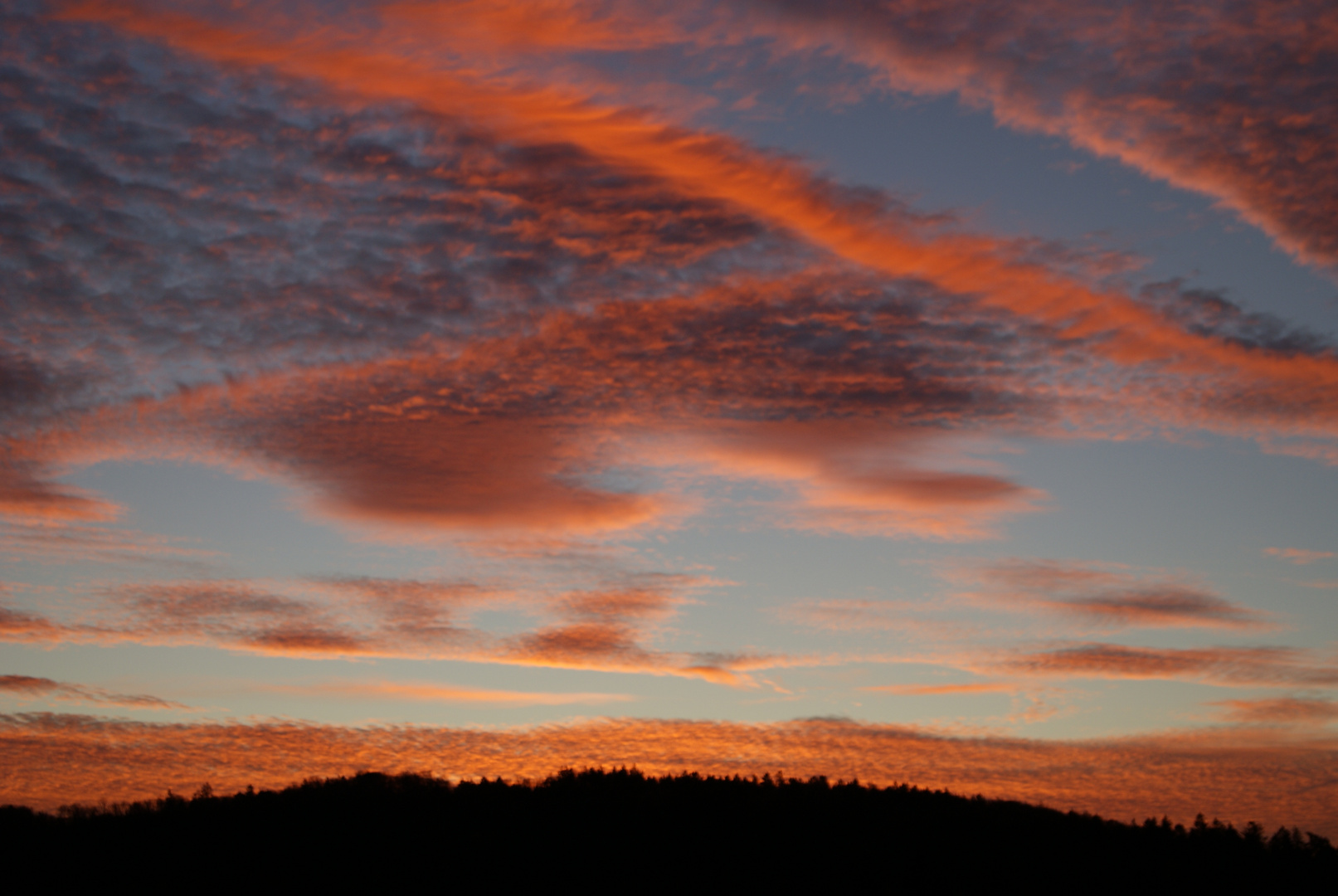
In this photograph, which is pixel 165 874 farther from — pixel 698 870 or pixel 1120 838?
pixel 1120 838

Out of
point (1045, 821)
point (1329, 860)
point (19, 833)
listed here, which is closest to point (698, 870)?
point (1045, 821)

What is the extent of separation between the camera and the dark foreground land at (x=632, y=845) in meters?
95.4

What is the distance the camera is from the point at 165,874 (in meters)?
95.4

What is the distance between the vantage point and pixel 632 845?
342ft

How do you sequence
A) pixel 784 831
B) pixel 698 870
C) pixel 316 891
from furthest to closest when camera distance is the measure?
pixel 784 831, pixel 698 870, pixel 316 891

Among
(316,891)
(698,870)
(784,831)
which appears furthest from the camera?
(784,831)

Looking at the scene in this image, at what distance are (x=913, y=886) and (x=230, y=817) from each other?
2573 inches

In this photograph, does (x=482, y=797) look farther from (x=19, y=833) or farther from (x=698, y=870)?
(x=19, y=833)

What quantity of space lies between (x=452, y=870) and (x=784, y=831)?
108 feet

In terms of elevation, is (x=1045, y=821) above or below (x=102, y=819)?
above

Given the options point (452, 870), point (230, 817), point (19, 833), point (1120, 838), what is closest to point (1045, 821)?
point (1120, 838)

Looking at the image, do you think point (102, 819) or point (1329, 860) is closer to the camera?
point (1329, 860)

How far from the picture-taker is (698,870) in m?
102

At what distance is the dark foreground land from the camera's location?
313ft
